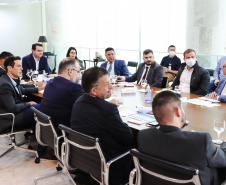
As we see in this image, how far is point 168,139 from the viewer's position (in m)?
1.64

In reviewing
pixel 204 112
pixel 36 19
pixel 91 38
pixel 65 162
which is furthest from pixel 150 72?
pixel 36 19

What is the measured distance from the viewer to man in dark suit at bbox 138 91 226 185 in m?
1.58

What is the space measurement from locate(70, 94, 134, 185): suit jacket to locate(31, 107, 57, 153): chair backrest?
1.66 feet

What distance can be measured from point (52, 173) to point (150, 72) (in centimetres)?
270

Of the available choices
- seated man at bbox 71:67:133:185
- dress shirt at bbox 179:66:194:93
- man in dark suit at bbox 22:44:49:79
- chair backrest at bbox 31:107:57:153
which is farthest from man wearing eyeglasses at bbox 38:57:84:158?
man in dark suit at bbox 22:44:49:79

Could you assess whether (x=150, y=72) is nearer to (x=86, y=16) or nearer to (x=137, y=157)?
(x=137, y=157)

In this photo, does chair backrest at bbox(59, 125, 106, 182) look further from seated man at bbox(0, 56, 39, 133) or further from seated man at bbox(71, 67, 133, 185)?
seated man at bbox(0, 56, 39, 133)

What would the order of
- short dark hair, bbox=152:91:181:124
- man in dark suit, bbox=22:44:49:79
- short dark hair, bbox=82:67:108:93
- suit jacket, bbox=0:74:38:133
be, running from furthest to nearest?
→ 1. man in dark suit, bbox=22:44:49:79
2. suit jacket, bbox=0:74:38:133
3. short dark hair, bbox=82:67:108:93
4. short dark hair, bbox=152:91:181:124

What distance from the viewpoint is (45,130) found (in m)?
2.90

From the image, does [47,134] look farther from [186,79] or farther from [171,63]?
[171,63]

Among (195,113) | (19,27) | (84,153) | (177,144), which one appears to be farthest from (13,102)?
(19,27)

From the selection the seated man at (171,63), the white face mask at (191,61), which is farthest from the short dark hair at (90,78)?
the seated man at (171,63)

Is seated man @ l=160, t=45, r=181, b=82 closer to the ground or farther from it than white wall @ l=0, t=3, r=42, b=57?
closer to the ground

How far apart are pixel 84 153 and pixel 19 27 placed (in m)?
11.4
